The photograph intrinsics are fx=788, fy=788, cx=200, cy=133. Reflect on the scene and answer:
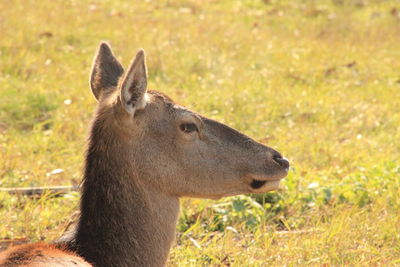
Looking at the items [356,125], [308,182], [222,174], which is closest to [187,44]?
[356,125]

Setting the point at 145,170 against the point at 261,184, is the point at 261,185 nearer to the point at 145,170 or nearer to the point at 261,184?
the point at 261,184

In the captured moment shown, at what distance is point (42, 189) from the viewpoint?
6219mm

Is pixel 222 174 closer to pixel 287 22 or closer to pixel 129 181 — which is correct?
pixel 129 181

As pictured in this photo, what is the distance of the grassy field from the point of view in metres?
5.75

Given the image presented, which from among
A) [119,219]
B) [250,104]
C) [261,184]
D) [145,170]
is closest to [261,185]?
[261,184]

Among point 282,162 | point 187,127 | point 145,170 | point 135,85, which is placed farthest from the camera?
point 282,162

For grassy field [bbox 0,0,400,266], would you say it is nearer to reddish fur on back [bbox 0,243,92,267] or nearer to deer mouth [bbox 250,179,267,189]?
deer mouth [bbox 250,179,267,189]

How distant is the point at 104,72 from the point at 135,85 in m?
0.73

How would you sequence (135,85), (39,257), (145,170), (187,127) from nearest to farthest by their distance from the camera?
(39,257)
(135,85)
(145,170)
(187,127)

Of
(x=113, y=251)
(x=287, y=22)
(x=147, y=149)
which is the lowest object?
(x=287, y=22)

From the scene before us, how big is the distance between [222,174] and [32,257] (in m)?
1.37

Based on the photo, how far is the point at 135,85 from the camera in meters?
4.27

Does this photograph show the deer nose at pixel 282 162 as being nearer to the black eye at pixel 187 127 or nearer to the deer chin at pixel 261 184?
the deer chin at pixel 261 184

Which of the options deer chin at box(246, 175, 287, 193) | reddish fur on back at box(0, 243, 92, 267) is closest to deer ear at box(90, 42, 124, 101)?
deer chin at box(246, 175, 287, 193)
